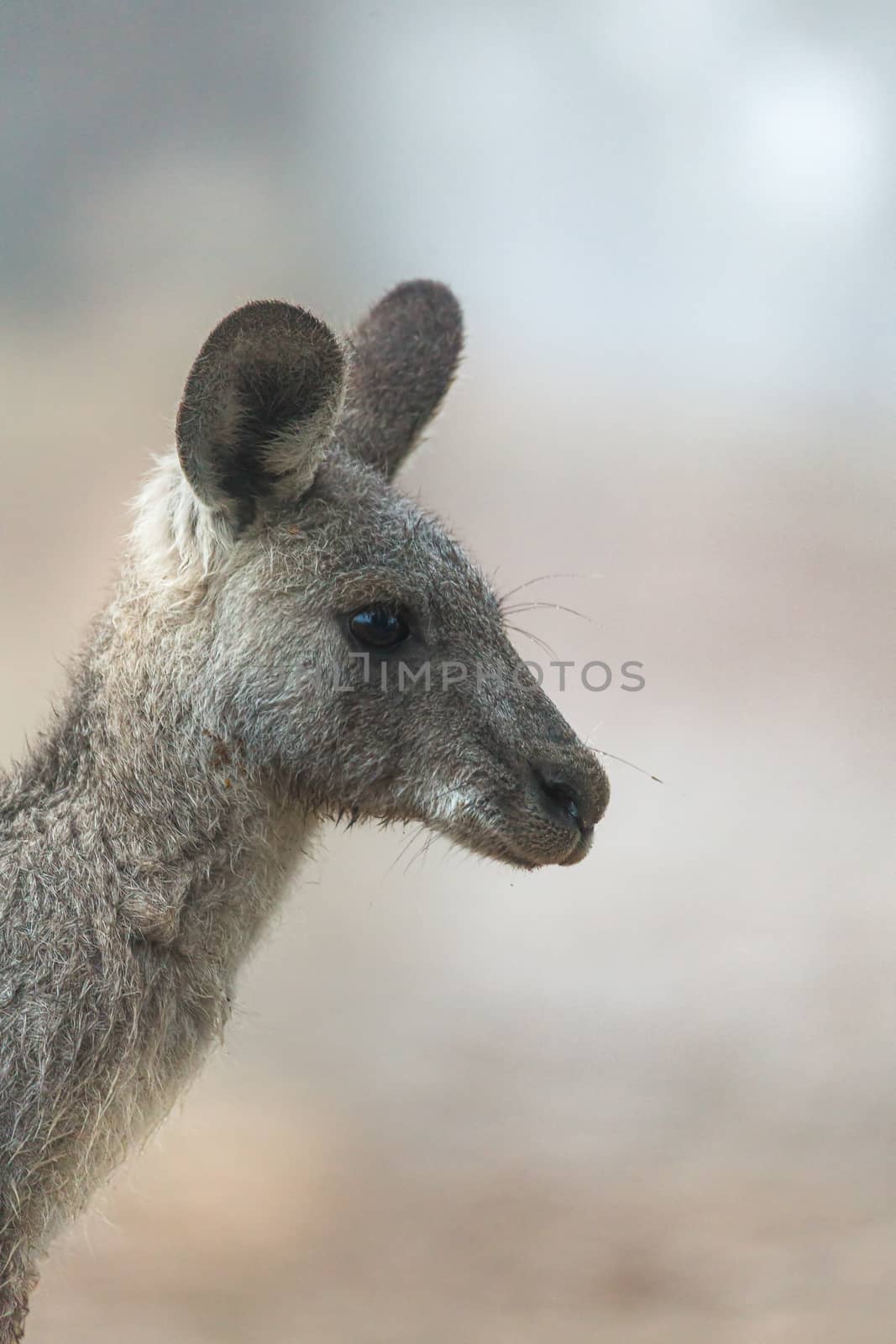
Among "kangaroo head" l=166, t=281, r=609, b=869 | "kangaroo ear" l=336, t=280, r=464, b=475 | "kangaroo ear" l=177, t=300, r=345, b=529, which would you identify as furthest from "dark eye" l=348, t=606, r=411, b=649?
"kangaroo ear" l=336, t=280, r=464, b=475

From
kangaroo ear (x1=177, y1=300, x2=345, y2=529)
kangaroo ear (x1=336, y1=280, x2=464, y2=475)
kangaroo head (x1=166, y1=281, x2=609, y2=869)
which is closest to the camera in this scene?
kangaroo ear (x1=177, y1=300, x2=345, y2=529)

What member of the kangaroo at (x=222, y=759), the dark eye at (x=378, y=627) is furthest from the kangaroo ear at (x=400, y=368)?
the dark eye at (x=378, y=627)

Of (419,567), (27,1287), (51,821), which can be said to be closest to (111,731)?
(51,821)

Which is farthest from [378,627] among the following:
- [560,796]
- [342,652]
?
[560,796]

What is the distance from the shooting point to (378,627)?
3.23m

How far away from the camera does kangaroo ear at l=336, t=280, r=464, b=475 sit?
12.7ft

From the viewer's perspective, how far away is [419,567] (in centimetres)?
332

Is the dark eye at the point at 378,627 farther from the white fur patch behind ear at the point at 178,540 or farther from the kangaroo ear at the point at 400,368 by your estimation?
the kangaroo ear at the point at 400,368

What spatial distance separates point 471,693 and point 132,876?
88 cm

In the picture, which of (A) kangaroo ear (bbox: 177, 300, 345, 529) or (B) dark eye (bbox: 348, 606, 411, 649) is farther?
(B) dark eye (bbox: 348, 606, 411, 649)

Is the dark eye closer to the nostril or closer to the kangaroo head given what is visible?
the kangaroo head

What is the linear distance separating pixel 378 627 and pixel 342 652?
107mm

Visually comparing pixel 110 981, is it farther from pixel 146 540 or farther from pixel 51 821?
pixel 146 540

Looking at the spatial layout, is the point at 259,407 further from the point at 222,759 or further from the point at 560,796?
the point at 560,796
